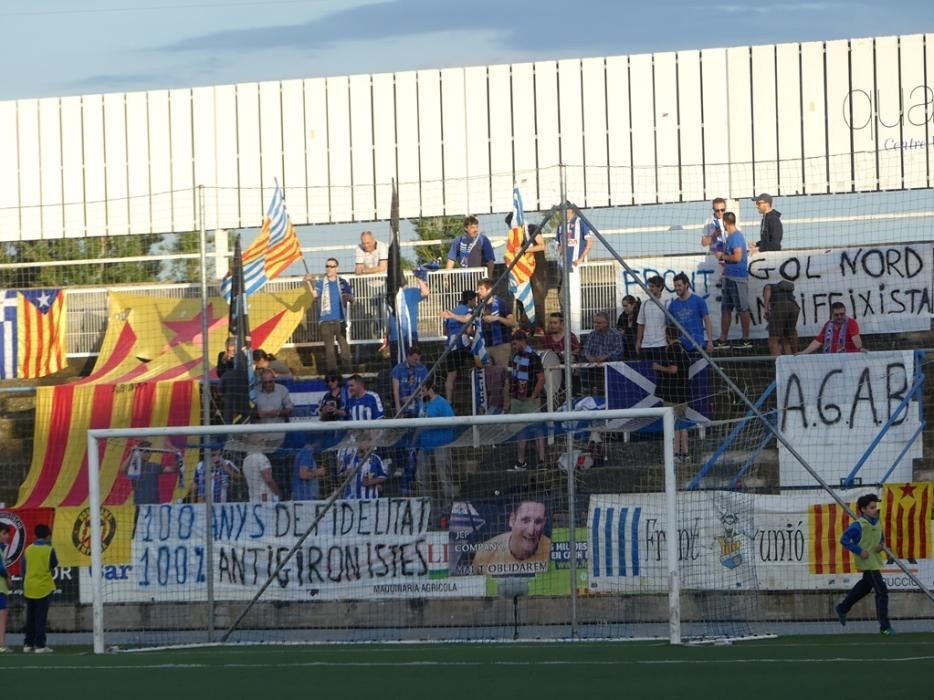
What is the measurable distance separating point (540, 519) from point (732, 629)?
2.20m

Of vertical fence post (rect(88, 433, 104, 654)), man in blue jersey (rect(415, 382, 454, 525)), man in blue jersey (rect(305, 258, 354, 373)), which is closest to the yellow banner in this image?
vertical fence post (rect(88, 433, 104, 654))

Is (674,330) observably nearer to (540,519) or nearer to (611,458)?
(611,458)

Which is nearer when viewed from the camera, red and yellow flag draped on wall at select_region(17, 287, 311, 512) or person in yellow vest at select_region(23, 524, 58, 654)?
person in yellow vest at select_region(23, 524, 58, 654)

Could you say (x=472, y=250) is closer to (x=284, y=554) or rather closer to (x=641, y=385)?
(x=641, y=385)

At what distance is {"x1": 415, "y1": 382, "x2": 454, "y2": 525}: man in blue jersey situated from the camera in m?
16.0

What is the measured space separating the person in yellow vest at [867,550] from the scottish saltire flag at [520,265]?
4.70 m

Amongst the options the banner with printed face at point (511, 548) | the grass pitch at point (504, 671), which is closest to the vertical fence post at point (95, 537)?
the grass pitch at point (504, 671)

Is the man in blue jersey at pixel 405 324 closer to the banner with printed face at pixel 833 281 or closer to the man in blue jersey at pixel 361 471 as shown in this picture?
the man in blue jersey at pixel 361 471

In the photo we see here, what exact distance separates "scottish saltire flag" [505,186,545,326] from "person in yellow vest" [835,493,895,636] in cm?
470

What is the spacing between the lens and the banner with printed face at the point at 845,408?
17.3m

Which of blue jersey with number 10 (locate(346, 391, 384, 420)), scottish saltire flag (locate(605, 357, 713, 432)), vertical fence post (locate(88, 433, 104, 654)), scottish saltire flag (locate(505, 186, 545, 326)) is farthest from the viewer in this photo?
scottish saltire flag (locate(505, 186, 545, 326))

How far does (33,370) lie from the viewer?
20.1 meters

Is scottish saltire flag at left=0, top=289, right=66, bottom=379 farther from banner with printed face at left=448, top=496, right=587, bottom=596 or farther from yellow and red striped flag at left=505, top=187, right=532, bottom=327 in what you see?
banner with printed face at left=448, top=496, right=587, bottom=596

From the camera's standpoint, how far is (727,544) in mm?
16438
